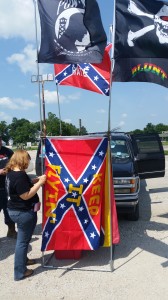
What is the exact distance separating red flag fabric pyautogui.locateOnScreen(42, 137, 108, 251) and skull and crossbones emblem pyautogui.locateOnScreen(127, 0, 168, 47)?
1543mm

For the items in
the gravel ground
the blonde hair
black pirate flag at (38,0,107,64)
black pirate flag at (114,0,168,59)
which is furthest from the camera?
black pirate flag at (114,0,168,59)

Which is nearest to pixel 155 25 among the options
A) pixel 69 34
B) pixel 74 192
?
pixel 69 34

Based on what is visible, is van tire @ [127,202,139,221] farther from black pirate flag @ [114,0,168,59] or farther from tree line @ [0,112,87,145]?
tree line @ [0,112,87,145]

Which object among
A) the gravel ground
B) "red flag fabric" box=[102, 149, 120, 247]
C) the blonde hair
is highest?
the blonde hair

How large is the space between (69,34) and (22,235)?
2.80 m

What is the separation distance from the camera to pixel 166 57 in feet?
16.3

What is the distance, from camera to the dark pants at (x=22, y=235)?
15.1ft

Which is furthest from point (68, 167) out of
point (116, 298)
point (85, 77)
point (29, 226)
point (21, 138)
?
point (21, 138)

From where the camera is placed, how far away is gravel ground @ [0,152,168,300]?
4.19 m

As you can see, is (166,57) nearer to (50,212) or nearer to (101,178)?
(101,178)

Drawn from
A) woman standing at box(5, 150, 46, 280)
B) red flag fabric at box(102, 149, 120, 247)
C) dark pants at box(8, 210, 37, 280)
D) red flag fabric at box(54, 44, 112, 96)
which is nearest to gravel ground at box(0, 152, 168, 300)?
dark pants at box(8, 210, 37, 280)

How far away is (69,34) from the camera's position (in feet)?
14.7

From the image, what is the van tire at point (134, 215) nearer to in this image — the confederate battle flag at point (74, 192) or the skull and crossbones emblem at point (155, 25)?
the confederate battle flag at point (74, 192)

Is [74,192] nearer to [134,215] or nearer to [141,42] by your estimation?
[141,42]
